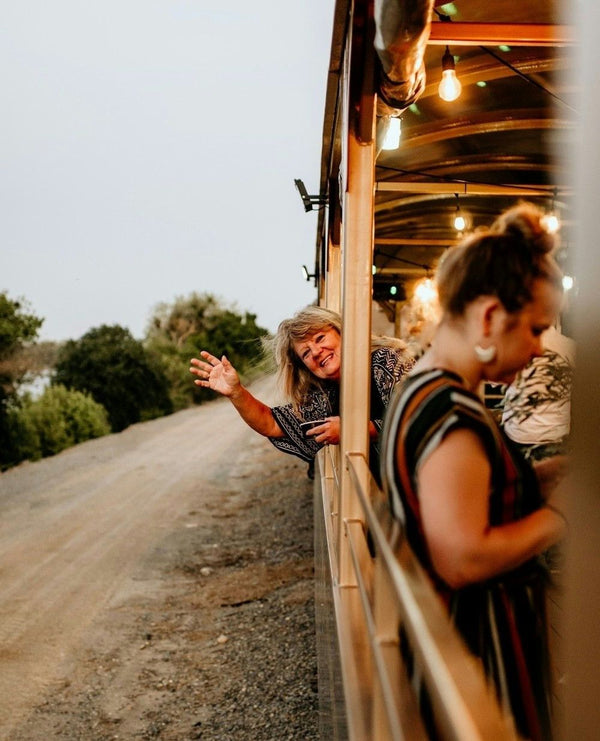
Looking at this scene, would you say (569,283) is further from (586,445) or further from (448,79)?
(448,79)

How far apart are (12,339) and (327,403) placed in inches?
702

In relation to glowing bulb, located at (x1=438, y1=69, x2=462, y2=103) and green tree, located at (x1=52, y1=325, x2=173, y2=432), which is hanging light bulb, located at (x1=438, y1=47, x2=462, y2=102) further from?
green tree, located at (x1=52, y1=325, x2=173, y2=432)

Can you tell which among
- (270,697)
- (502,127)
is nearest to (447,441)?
(270,697)

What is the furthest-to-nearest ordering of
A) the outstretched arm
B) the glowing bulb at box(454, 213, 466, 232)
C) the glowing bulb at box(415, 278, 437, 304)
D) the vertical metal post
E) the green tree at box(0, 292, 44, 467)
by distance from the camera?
the green tree at box(0, 292, 44, 467), the glowing bulb at box(454, 213, 466, 232), the outstretched arm, the glowing bulb at box(415, 278, 437, 304), the vertical metal post

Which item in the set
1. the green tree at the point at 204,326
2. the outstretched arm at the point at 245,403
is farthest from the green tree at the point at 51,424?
the green tree at the point at 204,326

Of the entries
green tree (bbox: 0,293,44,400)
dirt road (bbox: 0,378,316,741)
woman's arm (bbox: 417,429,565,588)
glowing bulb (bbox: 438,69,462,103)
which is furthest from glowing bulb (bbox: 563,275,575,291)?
green tree (bbox: 0,293,44,400)

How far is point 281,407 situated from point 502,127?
292cm

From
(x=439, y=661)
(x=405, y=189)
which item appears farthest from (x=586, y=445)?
(x=405, y=189)

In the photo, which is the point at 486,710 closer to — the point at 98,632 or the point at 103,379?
the point at 98,632

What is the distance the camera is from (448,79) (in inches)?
165

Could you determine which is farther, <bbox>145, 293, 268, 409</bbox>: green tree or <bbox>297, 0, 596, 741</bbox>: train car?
<bbox>145, 293, 268, 409</bbox>: green tree

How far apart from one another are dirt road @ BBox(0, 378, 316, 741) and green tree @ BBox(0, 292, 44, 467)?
6958 millimetres

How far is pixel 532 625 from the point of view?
1396mm

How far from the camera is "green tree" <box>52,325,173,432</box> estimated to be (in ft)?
95.3
